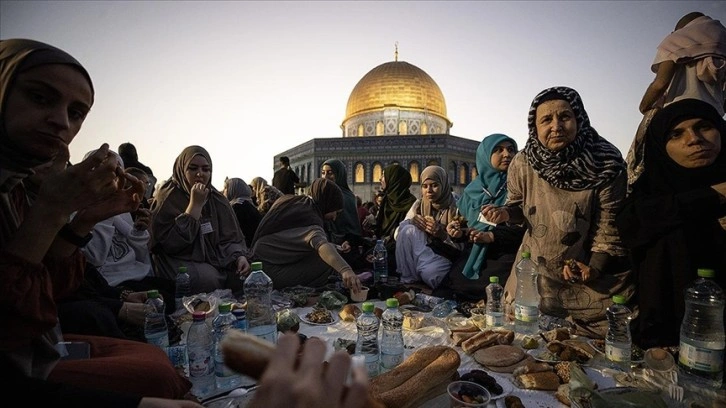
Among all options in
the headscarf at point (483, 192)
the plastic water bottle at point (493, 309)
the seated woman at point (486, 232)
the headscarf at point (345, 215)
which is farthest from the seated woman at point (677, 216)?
the headscarf at point (345, 215)

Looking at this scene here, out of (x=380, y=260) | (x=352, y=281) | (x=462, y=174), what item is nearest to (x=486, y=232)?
(x=352, y=281)

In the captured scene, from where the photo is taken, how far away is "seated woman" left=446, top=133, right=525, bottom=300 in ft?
10.6

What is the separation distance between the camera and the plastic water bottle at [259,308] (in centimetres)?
209

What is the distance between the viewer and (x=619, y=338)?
1.93 meters

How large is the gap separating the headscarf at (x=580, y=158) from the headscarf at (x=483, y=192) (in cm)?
Result: 118

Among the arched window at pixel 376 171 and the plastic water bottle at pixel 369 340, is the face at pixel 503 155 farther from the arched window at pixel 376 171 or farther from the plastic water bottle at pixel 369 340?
the arched window at pixel 376 171

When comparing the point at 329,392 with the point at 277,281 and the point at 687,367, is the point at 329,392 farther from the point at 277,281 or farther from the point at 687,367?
the point at 277,281

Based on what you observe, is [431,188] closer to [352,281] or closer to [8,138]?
[352,281]

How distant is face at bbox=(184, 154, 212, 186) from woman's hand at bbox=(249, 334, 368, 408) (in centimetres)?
313

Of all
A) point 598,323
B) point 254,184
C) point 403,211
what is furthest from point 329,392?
point 254,184

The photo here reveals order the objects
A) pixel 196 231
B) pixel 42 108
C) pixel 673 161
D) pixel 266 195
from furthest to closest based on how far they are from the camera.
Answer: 1. pixel 266 195
2. pixel 196 231
3. pixel 673 161
4. pixel 42 108

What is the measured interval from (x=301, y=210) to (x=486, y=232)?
74.1 inches

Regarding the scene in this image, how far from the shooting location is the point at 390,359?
76.2 inches

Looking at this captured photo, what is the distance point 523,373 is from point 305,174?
2741 centimetres
